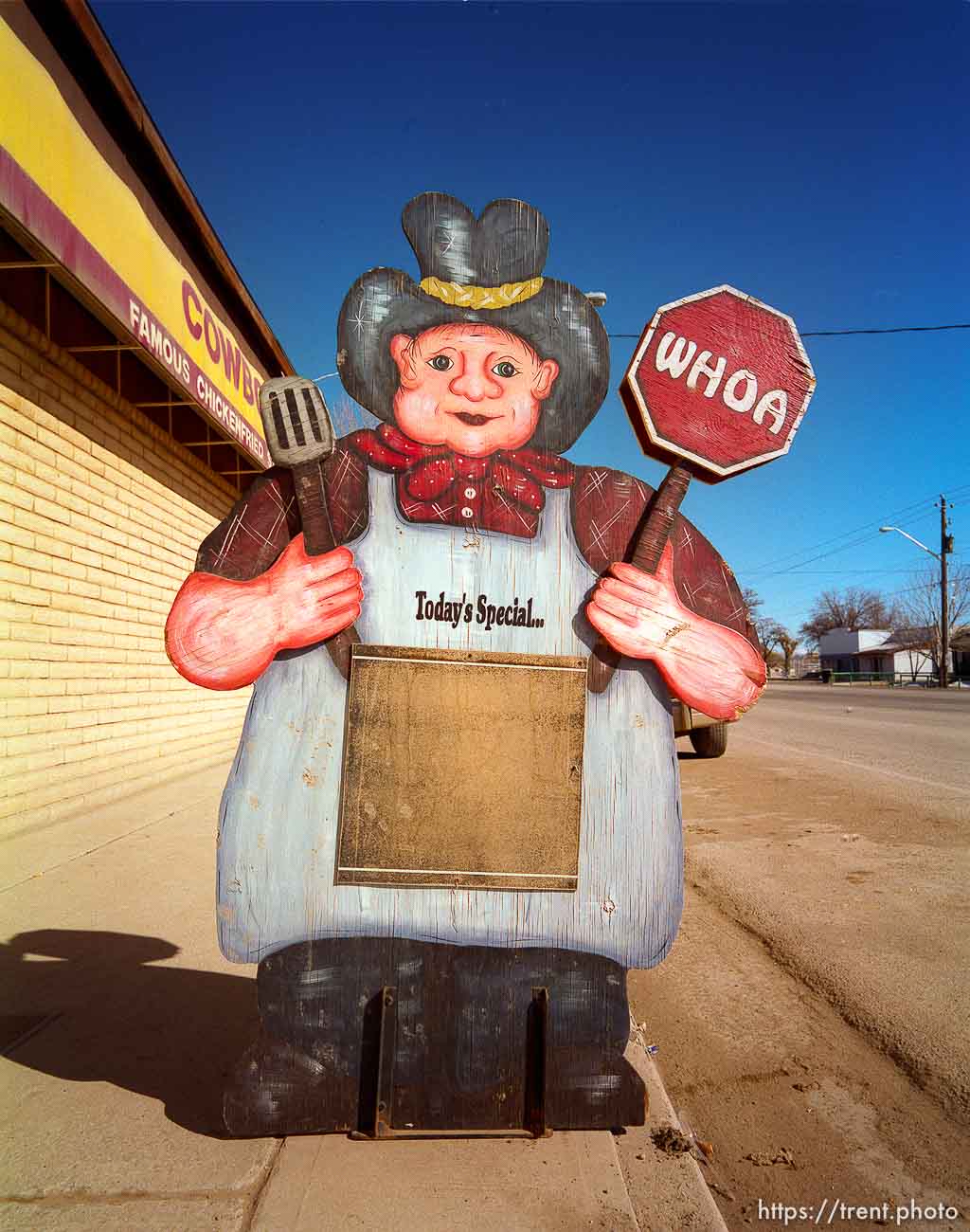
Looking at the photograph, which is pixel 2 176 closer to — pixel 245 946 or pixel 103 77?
pixel 103 77

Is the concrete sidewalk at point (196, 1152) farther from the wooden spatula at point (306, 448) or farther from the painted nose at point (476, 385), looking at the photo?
the painted nose at point (476, 385)

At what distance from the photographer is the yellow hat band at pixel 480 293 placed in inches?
102

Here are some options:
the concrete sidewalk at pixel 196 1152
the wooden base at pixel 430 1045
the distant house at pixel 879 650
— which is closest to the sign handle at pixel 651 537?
the wooden base at pixel 430 1045

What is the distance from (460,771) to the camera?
7.90 feet

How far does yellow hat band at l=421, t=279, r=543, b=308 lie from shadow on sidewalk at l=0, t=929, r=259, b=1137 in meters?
2.55

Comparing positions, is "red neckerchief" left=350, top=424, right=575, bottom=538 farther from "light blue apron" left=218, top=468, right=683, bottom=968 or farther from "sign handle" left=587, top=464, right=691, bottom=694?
"sign handle" left=587, top=464, right=691, bottom=694

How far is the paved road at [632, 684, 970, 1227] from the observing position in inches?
96.5

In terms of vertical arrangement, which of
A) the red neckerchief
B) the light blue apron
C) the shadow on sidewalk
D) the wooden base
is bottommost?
the shadow on sidewalk

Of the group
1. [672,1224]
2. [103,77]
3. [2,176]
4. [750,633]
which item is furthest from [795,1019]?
[103,77]

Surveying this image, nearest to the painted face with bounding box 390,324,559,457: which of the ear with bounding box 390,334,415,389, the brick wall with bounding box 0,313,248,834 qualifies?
the ear with bounding box 390,334,415,389

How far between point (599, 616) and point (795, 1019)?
217cm

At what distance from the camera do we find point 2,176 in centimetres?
457

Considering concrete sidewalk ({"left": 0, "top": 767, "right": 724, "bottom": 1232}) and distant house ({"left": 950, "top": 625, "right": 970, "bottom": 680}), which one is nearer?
concrete sidewalk ({"left": 0, "top": 767, "right": 724, "bottom": 1232})

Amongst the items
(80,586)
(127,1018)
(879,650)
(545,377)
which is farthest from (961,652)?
(127,1018)
